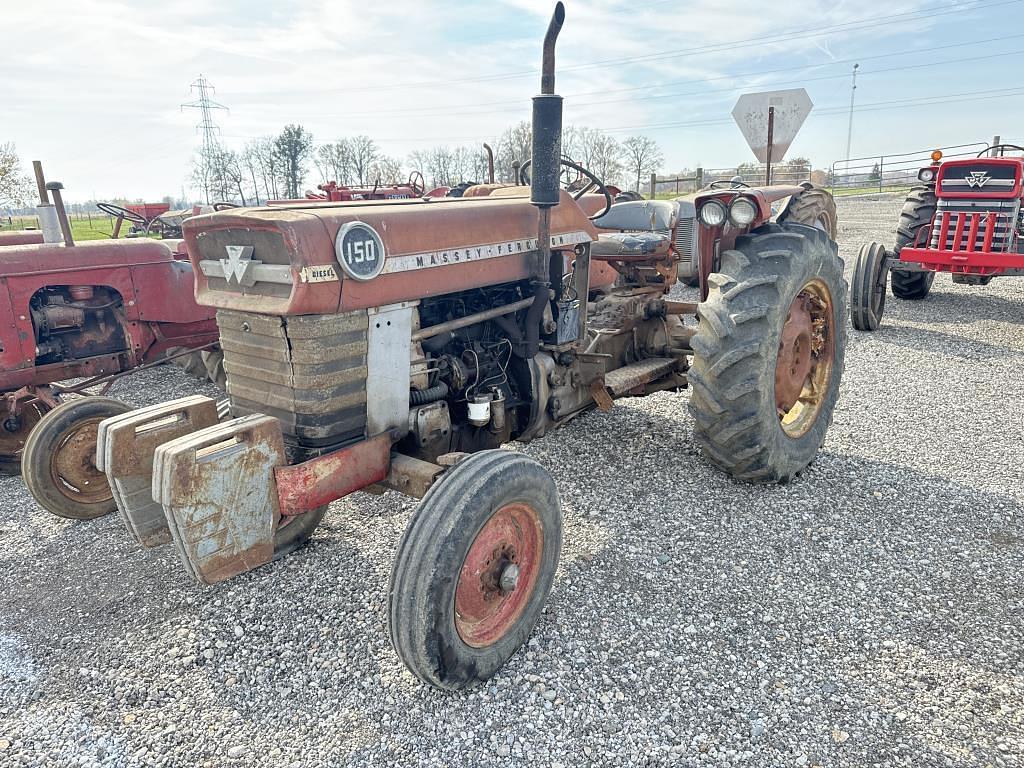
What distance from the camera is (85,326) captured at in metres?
4.93

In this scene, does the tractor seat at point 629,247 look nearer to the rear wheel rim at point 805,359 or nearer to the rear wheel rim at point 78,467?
the rear wheel rim at point 805,359

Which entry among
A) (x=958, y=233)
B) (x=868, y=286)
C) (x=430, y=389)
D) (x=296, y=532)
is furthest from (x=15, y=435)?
(x=958, y=233)

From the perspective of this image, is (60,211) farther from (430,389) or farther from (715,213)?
(715,213)

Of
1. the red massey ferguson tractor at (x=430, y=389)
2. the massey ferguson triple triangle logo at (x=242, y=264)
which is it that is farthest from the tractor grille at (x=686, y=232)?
the massey ferguson triple triangle logo at (x=242, y=264)

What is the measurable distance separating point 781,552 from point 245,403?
95.3 inches

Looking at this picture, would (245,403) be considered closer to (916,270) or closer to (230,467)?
(230,467)

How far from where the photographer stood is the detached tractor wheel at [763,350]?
3.31 meters

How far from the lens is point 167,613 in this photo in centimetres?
283

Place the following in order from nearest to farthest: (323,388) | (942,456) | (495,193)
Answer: (323,388) → (495,193) → (942,456)

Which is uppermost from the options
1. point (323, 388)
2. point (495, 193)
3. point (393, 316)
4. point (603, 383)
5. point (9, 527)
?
point (495, 193)

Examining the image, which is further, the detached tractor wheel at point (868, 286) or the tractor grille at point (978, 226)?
the tractor grille at point (978, 226)

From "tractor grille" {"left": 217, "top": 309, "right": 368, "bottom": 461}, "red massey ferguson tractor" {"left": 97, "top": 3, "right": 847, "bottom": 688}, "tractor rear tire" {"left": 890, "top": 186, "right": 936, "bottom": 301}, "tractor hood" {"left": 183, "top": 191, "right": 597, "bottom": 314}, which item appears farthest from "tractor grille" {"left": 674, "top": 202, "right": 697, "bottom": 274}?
"tractor grille" {"left": 217, "top": 309, "right": 368, "bottom": 461}

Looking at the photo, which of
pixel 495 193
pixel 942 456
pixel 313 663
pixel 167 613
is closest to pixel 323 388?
pixel 313 663

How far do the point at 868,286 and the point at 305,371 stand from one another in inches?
252
